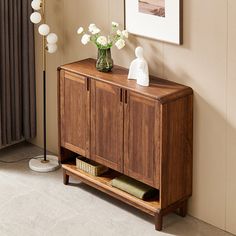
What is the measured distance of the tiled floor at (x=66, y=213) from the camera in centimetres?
445

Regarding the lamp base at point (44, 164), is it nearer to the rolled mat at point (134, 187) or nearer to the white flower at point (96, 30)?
the rolled mat at point (134, 187)

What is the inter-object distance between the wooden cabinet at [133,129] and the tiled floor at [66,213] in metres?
0.12

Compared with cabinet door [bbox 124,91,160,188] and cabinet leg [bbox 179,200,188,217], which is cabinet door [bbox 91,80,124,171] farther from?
cabinet leg [bbox 179,200,188,217]

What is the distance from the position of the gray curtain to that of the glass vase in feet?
3.05

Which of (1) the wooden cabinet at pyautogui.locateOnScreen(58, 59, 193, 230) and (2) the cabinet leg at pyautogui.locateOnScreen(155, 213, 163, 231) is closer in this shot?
(1) the wooden cabinet at pyautogui.locateOnScreen(58, 59, 193, 230)

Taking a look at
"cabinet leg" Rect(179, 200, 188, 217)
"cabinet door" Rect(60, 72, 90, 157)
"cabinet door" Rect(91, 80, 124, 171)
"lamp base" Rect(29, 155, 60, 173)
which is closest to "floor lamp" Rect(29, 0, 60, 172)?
"lamp base" Rect(29, 155, 60, 173)

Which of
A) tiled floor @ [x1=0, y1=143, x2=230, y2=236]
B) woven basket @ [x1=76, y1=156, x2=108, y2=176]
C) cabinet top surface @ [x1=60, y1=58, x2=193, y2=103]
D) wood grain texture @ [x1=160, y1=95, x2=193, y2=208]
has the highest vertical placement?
cabinet top surface @ [x1=60, y1=58, x2=193, y2=103]

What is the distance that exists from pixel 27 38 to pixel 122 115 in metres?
1.31

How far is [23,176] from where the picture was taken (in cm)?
523

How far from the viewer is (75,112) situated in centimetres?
482

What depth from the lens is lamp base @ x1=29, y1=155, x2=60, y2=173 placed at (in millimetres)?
5303

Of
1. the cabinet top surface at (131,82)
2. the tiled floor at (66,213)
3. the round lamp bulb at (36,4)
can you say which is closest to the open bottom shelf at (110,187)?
the tiled floor at (66,213)

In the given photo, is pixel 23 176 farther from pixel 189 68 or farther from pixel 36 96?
pixel 189 68

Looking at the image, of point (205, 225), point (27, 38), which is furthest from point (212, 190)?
point (27, 38)
